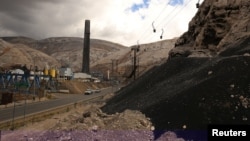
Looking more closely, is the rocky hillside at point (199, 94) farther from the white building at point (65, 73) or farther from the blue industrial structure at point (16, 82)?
the white building at point (65, 73)

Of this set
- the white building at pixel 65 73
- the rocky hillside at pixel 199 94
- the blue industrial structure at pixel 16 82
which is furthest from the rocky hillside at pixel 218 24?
the white building at pixel 65 73

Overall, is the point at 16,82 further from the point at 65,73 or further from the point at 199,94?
the point at 199,94

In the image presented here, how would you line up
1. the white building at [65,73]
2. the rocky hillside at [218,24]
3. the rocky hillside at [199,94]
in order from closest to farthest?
the rocky hillside at [199,94] → the rocky hillside at [218,24] → the white building at [65,73]

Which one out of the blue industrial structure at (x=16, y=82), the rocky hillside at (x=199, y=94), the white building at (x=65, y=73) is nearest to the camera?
the rocky hillside at (x=199, y=94)

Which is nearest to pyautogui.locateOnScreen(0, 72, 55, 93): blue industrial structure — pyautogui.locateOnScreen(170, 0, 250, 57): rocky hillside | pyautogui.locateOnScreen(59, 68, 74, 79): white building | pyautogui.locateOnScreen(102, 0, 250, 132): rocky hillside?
pyautogui.locateOnScreen(170, 0, 250, 57): rocky hillside

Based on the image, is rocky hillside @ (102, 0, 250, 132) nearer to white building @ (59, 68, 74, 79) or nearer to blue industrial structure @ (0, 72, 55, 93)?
blue industrial structure @ (0, 72, 55, 93)

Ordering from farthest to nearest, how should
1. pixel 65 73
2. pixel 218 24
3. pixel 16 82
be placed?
pixel 65 73, pixel 16 82, pixel 218 24

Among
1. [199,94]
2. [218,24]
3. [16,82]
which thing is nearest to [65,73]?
[16,82]

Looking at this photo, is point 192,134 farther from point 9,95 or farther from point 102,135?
point 9,95

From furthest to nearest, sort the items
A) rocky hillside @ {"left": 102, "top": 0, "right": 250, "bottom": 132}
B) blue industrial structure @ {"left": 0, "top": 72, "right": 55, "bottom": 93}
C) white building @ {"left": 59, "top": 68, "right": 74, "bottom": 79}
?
white building @ {"left": 59, "top": 68, "right": 74, "bottom": 79}, blue industrial structure @ {"left": 0, "top": 72, "right": 55, "bottom": 93}, rocky hillside @ {"left": 102, "top": 0, "right": 250, "bottom": 132}

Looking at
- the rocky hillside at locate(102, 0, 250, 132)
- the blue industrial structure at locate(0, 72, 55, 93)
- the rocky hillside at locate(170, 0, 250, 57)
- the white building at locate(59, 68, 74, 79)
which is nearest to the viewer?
the rocky hillside at locate(102, 0, 250, 132)

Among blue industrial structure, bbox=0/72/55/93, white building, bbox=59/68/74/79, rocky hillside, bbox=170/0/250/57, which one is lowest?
blue industrial structure, bbox=0/72/55/93

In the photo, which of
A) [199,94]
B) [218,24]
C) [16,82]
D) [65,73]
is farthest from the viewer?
[65,73]

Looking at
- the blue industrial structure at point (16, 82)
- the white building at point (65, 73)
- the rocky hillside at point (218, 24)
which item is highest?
the rocky hillside at point (218, 24)
